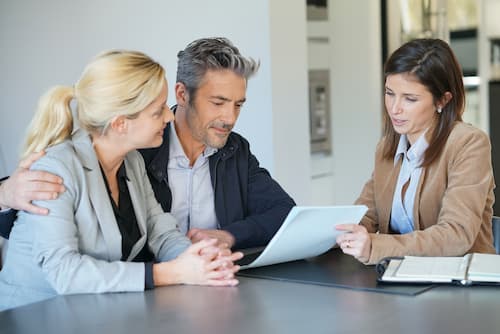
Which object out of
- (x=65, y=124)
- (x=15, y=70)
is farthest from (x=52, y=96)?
(x=15, y=70)

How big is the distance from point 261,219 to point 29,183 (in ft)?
2.78

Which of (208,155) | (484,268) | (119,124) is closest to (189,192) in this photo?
(208,155)

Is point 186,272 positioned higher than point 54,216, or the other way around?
point 54,216

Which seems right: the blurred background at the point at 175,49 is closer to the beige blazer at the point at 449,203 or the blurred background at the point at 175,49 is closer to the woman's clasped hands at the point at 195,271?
the beige blazer at the point at 449,203

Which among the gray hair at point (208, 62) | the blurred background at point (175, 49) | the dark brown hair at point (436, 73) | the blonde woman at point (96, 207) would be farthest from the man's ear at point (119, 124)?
the blurred background at point (175, 49)

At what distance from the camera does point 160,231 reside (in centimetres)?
219

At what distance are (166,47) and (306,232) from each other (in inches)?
78.1

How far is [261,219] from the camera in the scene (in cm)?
250

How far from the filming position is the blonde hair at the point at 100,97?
6.35ft

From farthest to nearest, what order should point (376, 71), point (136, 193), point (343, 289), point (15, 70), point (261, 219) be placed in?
point (376, 71), point (15, 70), point (261, 219), point (136, 193), point (343, 289)

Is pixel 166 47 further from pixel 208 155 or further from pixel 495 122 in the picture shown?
pixel 495 122

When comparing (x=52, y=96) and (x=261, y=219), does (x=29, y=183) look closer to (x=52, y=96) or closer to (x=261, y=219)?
(x=52, y=96)

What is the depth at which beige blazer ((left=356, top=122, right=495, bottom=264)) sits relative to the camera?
2074 millimetres

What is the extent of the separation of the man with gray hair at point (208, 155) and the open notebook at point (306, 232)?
16.0 inches
